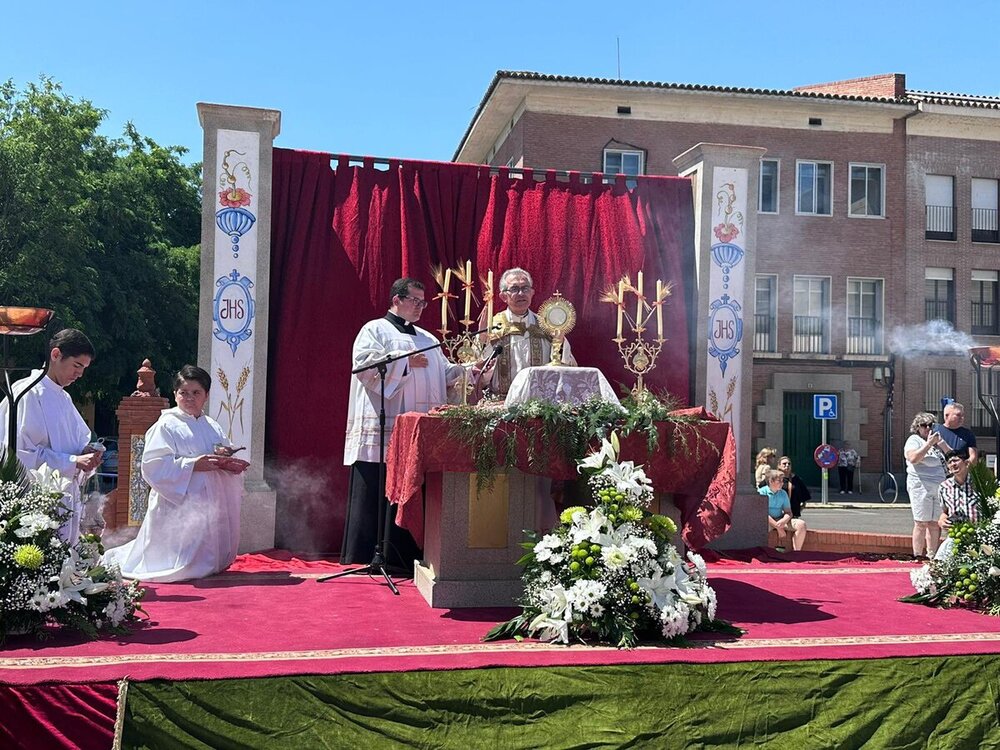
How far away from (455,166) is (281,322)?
2127 mm

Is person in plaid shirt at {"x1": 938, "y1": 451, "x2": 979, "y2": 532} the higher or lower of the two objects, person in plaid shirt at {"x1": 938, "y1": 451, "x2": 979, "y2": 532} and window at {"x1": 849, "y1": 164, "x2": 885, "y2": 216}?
the lower

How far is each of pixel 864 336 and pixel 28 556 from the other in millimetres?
22808

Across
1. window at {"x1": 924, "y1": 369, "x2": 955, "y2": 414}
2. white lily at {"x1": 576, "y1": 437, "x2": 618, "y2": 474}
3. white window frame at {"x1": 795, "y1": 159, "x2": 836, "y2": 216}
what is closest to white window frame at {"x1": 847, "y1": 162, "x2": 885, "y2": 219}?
white window frame at {"x1": 795, "y1": 159, "x2": 836, "y2": 216}

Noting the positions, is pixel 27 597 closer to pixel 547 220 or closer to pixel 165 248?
pixel 547 220

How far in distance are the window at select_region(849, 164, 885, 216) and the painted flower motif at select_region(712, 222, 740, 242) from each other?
633 inches

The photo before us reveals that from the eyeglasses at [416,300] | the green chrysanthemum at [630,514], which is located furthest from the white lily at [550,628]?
the eyeglasses at [416,300]

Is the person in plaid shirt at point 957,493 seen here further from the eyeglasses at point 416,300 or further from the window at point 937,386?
the window at point 937,386

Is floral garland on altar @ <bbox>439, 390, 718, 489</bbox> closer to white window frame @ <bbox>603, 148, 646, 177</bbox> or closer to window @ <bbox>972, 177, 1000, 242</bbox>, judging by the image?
white window frame @ <bbox>603, 148, 646, 177</bbox>

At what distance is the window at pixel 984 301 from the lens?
25156 mm

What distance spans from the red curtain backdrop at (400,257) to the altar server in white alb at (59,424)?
228 centimetres

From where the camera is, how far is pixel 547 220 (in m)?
9.34

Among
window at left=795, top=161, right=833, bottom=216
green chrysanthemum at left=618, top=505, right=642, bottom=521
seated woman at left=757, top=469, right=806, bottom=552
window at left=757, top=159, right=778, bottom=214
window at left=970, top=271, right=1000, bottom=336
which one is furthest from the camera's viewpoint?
window at left=970, top=271, right=1000, bottom=336

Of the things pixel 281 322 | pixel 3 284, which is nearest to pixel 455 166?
pixel 281 322

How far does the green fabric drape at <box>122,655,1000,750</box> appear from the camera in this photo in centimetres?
408
